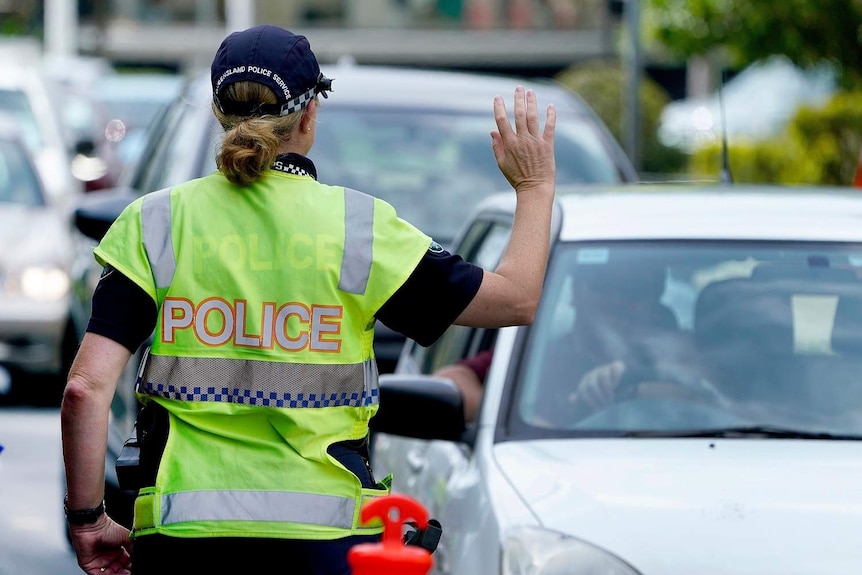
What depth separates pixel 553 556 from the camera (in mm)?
3477

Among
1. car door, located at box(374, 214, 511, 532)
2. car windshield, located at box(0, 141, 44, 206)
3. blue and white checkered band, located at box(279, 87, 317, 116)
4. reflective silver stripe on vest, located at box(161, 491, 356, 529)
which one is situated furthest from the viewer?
car windshield, located at box(0, 141, 44, 206)

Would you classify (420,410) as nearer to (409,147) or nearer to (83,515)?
(83,515)

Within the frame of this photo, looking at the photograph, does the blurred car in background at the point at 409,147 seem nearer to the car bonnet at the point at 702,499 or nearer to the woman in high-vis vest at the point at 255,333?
the car bonnet at the point at 702,499

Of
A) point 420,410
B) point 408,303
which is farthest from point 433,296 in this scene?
point 420,410

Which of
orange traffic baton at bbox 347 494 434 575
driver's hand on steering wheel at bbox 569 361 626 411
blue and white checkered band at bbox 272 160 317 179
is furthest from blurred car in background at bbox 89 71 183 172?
orange traffic baton at bbox 347 494 434 575

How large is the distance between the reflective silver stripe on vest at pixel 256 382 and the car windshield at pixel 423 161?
4135 mm

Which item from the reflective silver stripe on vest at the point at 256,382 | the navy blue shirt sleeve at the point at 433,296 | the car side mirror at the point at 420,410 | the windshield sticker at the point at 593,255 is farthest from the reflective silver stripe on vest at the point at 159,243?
the windshield sticker at the point at 593,255

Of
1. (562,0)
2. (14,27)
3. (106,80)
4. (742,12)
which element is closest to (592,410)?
(742,12)

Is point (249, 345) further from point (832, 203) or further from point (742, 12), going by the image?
point (742, 12)

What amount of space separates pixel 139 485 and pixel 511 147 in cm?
87

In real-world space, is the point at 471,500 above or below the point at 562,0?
above

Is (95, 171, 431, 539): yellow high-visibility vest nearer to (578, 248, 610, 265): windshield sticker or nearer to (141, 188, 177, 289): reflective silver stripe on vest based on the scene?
(141, 188, 177, 289): reflective silver stripe on vest

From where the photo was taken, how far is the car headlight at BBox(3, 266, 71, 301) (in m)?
10.2

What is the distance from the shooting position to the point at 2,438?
915 cm
